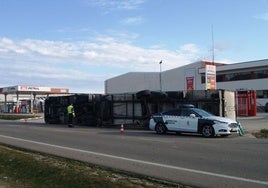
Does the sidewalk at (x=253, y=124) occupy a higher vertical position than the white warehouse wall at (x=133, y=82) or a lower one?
lower

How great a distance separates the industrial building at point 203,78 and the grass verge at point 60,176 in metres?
36.0

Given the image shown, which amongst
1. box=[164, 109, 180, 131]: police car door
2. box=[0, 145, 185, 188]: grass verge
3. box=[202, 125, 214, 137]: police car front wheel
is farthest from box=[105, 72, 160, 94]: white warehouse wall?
box=[0, 145, 185, 188]: grass verge

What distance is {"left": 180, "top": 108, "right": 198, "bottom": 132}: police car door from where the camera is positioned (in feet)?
65.2

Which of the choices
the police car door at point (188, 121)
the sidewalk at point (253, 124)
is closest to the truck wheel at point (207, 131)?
the police car door at point (188, 121)

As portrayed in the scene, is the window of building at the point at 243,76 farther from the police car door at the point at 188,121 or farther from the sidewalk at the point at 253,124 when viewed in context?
the police car door at the point at 188,121

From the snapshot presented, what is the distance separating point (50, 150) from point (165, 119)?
27.8 feet

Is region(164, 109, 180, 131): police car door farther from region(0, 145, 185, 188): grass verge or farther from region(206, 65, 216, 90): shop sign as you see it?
region(206, 65, 216, 90): shop sign

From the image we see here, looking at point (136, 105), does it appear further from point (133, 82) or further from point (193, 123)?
point (133, 82)

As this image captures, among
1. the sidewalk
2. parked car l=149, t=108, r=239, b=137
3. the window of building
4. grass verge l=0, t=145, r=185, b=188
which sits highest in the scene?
the window of building

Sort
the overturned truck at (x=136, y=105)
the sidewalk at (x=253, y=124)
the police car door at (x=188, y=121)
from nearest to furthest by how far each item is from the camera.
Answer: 1. the police car door at (x=188, y=121)
2. the sidewalk at (x=253, y=124)
3. the overturned truck at (x=136, y=105)

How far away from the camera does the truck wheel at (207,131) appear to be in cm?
1912

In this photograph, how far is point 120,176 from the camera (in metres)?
8.81

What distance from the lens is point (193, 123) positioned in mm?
19891

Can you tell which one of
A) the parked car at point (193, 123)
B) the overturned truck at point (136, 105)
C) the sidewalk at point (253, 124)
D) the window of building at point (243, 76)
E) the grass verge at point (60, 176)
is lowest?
the grass verge at point (60, 176)
